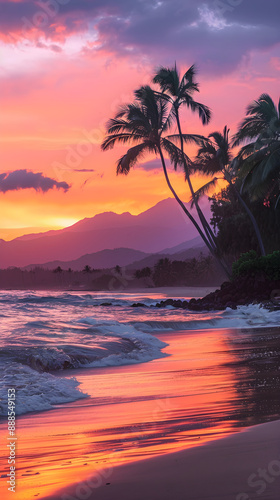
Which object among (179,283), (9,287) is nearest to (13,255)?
(9,287)

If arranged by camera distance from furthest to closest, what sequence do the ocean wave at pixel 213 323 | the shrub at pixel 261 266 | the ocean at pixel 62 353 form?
the shrub at pixel 261 266 → the ocean wave at pixel 213 323 → the ocean at pixel 62 353

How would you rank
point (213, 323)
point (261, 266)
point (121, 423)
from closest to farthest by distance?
point (121, 423) < point (213, 323) < point (261, 266)

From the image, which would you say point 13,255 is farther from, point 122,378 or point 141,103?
point 122,378

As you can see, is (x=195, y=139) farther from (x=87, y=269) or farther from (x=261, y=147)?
(x=87, y=269)

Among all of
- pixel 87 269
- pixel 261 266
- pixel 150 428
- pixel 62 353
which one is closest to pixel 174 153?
pixel 261 266

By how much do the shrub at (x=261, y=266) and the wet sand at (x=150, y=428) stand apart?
20.8 metres

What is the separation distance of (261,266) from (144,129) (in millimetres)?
10319

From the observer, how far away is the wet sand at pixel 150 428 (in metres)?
3.15

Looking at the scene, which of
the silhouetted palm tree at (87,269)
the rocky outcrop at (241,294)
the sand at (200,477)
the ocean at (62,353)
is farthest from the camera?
the silhouetted palm tree at (87,269)

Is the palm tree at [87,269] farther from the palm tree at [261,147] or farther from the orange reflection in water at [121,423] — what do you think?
the orange reflection in water at [121,423]

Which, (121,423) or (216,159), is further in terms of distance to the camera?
(216,159)

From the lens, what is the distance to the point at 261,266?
30.0m

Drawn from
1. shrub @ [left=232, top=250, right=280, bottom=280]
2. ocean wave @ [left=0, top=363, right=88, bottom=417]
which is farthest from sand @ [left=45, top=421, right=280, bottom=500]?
shrub @ [left=232, top=250, right=280, bottom=280]

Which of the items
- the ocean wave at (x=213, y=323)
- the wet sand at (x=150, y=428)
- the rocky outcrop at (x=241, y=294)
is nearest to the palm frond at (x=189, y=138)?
the rocky outcrop at (x=241, y=294)
